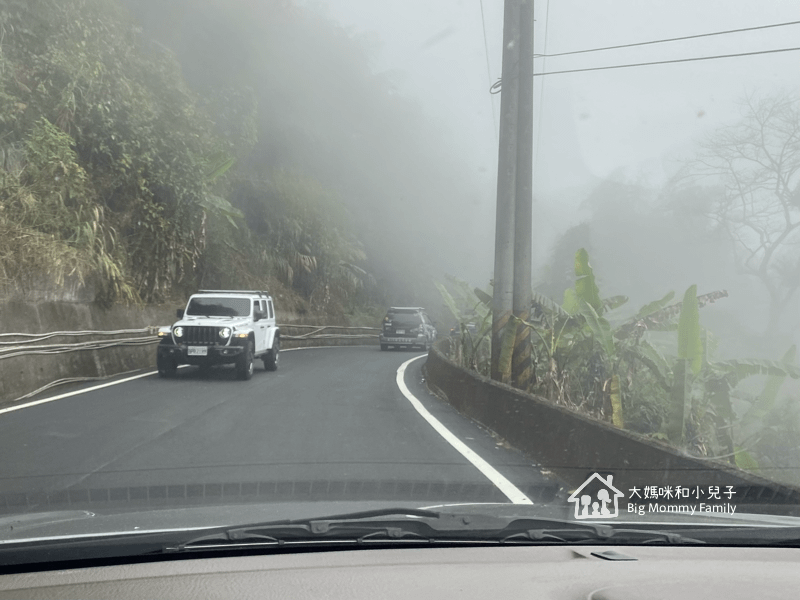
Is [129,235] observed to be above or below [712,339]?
above

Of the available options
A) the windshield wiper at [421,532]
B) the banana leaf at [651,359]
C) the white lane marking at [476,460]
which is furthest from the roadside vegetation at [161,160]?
the windshield wiper at [421,532]

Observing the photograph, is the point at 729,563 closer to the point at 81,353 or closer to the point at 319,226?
the point at 81,353

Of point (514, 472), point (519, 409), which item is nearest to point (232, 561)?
point (514, 472)

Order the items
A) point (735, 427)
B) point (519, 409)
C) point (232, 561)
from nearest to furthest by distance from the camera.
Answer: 1. point (232, 561)
2. point (519, 409)
3. point (735, 427)

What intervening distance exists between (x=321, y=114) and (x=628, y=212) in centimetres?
2925

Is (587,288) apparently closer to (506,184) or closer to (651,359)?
(651,359)

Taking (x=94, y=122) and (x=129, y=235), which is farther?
(x=129, y=235)

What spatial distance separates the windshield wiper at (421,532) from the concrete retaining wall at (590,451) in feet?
5.11

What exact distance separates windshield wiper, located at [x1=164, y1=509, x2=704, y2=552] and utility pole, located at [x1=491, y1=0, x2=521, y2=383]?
8934mm

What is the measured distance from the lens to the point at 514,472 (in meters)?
7.92

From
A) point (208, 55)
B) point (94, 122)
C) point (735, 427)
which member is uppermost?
point (208, 55)

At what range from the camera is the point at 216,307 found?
59.6ft

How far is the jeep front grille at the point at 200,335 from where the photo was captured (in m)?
16.8

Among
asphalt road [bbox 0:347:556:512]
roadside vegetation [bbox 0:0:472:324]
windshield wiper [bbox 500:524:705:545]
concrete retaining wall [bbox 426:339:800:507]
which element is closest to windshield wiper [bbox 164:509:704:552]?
windshield wiper [bbox 500:524:705:545]
